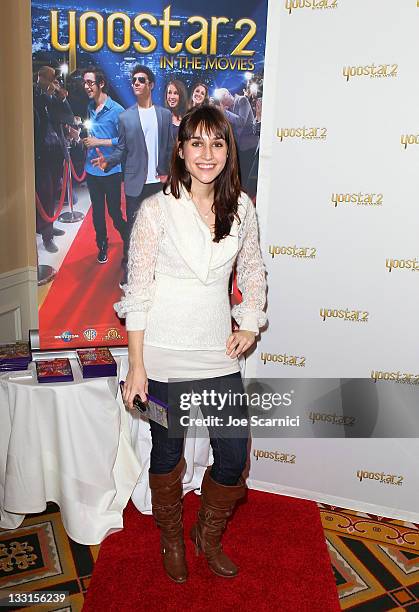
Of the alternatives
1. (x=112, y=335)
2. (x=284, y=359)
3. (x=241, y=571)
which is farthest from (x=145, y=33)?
(x=241, y=571)

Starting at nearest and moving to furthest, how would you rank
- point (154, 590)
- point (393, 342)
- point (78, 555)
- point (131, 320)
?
1. point (131, 320)
2. point (154, 590)
3. point (78, 555)
4. point (393, 342)

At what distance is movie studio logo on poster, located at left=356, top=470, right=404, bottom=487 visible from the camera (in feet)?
8.31

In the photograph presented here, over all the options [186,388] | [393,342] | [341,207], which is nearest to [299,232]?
[341,207]

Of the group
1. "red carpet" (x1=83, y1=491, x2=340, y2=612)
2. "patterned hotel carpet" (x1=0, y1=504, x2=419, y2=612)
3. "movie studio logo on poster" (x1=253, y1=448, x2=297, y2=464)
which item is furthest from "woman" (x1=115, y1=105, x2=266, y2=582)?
"movie studio logo on poster" (x1=253, y1=448, x2=297, y2=464)

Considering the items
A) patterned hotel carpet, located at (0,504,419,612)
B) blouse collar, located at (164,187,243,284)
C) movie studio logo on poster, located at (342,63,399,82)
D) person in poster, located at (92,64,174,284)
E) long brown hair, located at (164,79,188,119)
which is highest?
movie studio logo on poster, located at (342,63,399,82)

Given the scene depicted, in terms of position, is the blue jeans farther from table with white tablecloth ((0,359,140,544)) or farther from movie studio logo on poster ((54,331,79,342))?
movie studio logo on poster ((54,331,79,342))

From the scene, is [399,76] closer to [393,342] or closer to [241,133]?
[241,133]

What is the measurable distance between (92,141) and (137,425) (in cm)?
128

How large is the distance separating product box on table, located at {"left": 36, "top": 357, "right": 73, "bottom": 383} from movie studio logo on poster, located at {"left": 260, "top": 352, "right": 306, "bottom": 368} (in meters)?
0.90

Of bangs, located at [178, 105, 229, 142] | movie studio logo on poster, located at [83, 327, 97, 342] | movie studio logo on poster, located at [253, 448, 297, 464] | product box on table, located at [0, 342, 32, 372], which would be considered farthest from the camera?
movie studio logo on poster, located at [253, 448, 297, 464]

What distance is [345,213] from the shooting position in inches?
91.1

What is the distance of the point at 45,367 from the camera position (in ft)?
7.47

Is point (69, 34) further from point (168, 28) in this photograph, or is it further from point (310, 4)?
point (310, 4)

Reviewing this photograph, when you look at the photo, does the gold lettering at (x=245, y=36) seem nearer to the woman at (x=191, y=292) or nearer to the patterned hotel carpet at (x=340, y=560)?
the woman at (x=191, y=292)
